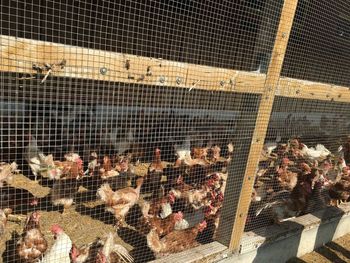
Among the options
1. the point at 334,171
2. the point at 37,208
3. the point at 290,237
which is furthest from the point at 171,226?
the point at 334,171

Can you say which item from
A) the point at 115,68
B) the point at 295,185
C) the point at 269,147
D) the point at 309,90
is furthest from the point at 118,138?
the point at 115,68

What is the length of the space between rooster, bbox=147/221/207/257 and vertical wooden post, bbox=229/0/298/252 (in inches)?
18.7

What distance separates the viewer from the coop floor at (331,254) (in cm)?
332

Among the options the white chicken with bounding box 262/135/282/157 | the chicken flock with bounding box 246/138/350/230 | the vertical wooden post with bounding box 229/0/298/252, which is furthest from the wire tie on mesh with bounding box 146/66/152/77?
the white chicken with bounding box 262/135/282/157

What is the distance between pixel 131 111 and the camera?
4.76 m

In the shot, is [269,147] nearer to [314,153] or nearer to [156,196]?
[314,153]

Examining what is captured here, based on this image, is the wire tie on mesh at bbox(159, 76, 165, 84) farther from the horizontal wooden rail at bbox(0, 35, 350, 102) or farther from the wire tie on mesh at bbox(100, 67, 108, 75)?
the wire tie on mesh at bbox(100, 67, 108, 75)

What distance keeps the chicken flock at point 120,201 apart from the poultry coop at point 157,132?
0.01 metres

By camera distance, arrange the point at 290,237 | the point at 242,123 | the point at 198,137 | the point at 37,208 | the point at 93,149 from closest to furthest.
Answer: the point at 242,123 < the point at 290,237 < the point at 37,208 < the point at 93,149 < the point at 198,137

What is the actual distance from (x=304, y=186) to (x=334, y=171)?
4.36ft

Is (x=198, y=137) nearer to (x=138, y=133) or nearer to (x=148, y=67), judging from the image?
(x=138, y=133)

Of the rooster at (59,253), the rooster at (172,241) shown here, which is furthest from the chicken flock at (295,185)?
the rooster at (59,253)

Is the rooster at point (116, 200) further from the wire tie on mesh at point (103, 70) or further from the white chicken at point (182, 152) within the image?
the wire tie on mesh at point (103, 70)

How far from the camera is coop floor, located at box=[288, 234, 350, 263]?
3.32m
